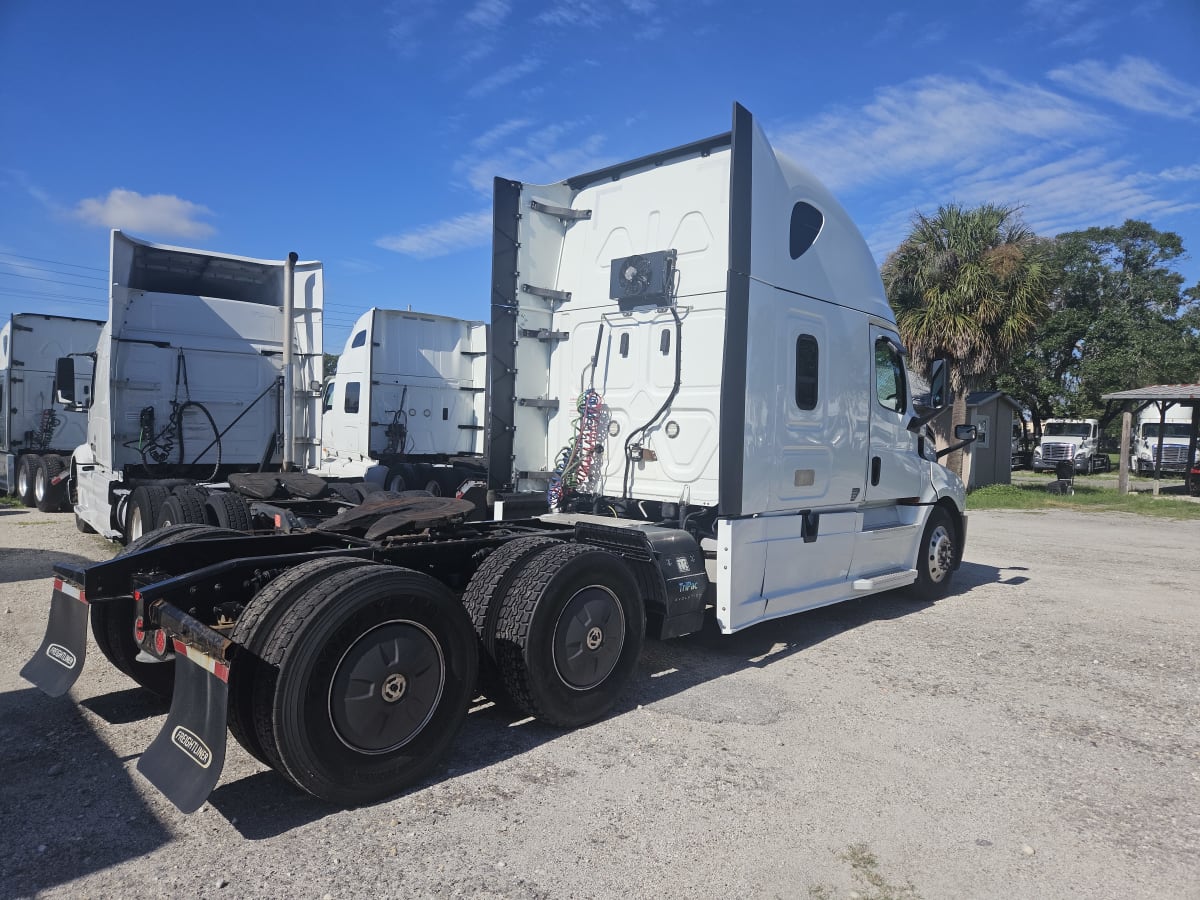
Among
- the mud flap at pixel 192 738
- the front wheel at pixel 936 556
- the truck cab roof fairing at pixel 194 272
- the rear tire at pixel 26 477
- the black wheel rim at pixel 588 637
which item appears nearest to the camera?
the mud flap at pixel 192 738

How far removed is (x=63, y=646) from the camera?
164 inches

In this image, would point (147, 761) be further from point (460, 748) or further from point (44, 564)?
point (44, 564)

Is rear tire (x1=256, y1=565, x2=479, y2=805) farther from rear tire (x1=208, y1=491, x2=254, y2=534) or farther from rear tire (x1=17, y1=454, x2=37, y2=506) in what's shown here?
rear tire (x1=17, y1=454, x2=37, y2=506)

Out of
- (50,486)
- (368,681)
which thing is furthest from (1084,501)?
(50,486)

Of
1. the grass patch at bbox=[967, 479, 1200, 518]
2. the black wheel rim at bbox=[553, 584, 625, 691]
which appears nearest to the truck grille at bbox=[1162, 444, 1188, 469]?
the grass patch at bbox=[967, 479, 1200, 518]

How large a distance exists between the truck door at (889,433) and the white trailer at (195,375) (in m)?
6.05

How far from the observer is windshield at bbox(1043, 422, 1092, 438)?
33.8 meters

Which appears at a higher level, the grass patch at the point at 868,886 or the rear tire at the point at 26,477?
the rear tire at the point at 26,477

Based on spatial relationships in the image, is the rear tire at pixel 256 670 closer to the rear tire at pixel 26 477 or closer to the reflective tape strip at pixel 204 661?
the reflective tape strip at pixel 204 661

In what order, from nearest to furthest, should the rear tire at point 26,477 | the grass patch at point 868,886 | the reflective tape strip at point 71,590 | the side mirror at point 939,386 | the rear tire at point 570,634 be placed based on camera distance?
the grass patch at point 868,886 < the reflective tape strip at point 71,590 < the rear tire at point 570,634 < the side mirror at point 939,386 < the rear tire at point 26,477

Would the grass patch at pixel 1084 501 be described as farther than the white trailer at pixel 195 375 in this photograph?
Yes

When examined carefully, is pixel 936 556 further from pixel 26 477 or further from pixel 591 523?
pixel 26 477

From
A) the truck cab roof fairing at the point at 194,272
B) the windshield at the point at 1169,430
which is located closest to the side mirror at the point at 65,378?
the truck cab roof fairing at the point at 194,272

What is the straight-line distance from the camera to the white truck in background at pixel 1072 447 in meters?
32.7
